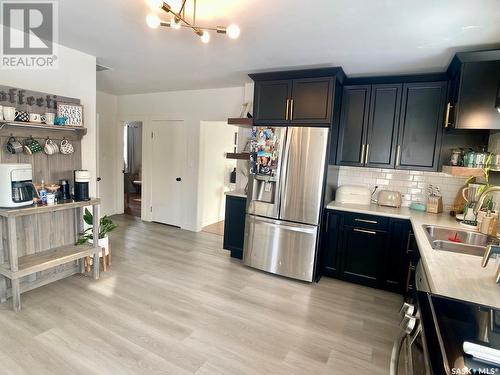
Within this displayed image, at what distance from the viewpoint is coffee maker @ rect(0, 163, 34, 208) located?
2.28 metres

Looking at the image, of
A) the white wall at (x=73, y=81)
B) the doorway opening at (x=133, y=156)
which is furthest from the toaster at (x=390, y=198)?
the doorway opening at (x=133, y=156)

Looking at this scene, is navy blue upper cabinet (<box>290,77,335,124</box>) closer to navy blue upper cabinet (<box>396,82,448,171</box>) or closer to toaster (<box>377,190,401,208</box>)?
navy blue upper cabinet (<box>396,82,448,171</box>)

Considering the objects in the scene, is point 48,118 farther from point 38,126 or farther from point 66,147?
point 66,147

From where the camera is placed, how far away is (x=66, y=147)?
286 cm

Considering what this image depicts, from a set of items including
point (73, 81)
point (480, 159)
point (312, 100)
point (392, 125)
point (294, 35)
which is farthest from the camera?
point (392, 125)

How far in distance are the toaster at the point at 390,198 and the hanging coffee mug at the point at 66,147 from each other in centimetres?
353

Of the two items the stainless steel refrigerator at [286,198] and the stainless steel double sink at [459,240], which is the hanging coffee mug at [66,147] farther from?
the stainless steel double sink at [459,240]

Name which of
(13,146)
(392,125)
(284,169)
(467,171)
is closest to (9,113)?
(13,146)

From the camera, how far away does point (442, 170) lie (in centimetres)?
307

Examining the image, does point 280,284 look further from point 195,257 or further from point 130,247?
point 130,247

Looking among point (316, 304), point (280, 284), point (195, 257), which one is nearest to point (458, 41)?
point (316, 304)

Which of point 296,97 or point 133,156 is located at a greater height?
point 296,97

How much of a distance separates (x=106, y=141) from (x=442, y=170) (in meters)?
5.46

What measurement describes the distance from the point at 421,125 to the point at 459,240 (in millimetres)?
1388
